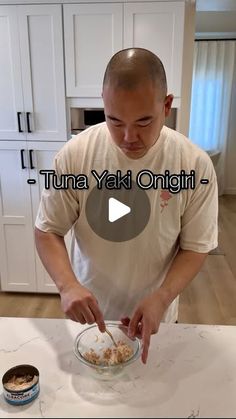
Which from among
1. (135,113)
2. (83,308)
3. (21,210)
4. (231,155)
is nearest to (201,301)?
(21,210)

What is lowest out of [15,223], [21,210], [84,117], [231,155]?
[231,155]

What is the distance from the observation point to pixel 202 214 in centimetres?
103

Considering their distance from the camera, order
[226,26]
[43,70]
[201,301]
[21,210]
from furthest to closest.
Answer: [226,26] < [201,301] < [21,210] < [43,70]

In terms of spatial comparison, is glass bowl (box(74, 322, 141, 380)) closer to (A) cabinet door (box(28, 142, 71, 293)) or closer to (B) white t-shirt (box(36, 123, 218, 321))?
(B) white t-shirt (box(36, 123, 218, 321))

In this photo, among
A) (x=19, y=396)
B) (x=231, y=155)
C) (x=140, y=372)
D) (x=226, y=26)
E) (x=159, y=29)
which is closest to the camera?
(x=19, y=396)

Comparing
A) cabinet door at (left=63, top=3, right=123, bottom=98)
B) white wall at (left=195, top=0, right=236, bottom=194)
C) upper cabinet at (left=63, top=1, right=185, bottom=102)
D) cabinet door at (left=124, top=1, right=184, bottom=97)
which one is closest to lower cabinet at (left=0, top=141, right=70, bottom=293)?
cabinet door at (left=63, top=3, right=123, bottom=98)

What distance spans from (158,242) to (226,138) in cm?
477

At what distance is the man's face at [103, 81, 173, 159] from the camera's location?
2.68ft

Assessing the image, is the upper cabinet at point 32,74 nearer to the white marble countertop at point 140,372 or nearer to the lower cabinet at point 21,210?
the lower cabinet at point 21,210

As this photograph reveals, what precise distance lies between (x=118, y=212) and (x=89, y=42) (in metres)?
Answer: 1.53

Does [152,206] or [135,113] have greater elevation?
[135,113]

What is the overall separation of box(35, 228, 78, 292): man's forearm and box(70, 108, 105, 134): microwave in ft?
4.90

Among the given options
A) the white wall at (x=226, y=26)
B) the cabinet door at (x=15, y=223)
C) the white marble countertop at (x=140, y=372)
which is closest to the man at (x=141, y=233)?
the white marble countertop at (x=140, y=372)

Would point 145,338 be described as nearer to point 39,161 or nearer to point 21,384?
point 21,384
